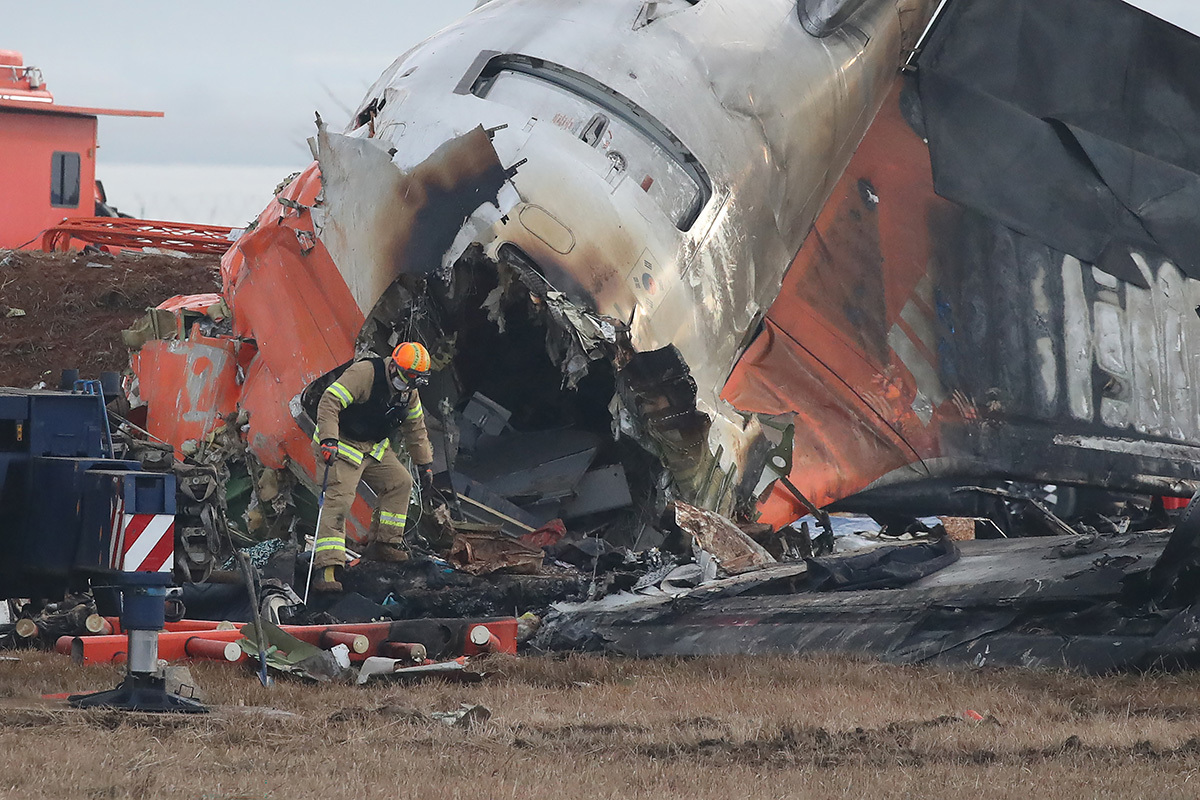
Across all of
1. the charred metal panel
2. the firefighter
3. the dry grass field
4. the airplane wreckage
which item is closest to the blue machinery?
the dry grass field

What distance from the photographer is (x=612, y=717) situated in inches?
231

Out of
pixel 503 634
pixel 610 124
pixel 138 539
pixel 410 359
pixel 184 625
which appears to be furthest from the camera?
pixel 610 124

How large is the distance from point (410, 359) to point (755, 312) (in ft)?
9.79

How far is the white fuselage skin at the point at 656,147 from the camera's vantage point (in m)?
10.2

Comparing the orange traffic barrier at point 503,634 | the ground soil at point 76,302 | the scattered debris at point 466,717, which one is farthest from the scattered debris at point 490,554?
the ground soil at point 76,302

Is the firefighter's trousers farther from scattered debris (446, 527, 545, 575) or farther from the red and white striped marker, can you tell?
the red and white striped marker

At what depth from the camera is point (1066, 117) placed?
43.5 ft

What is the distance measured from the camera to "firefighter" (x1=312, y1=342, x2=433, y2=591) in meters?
9.63

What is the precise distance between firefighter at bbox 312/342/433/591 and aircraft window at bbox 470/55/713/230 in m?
1.97

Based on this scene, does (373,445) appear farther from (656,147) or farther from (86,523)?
(86,523)

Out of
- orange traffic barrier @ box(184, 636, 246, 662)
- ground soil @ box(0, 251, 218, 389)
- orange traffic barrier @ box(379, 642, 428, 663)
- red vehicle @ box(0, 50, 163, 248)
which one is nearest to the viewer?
orange traffic barrier @ box(184, 636, 246, 662)

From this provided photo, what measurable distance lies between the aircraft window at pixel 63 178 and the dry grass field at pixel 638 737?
769 inches

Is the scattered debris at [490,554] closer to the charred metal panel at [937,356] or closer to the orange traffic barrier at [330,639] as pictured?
the orange traffic barrier at [330,639]

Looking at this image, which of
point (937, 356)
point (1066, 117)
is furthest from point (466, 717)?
point (1066, 117)
